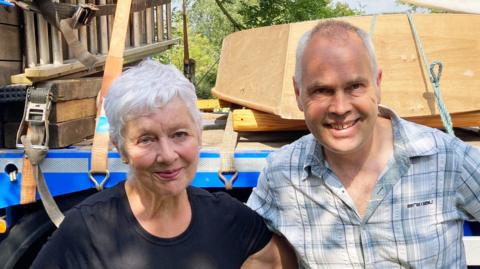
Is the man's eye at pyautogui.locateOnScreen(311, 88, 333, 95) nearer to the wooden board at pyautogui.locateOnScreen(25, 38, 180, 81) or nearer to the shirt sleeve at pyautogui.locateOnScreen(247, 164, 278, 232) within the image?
the shirt sleeve at pyautogui.locateOnScreen(247, 164, 278, 232)

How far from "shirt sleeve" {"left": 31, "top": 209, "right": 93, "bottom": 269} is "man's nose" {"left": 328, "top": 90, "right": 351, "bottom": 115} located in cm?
82

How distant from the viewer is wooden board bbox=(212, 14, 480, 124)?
2543 millimetres

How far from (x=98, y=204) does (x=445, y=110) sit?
1495 mm

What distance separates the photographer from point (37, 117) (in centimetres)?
246

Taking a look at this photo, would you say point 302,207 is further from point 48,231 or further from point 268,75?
point 48,231

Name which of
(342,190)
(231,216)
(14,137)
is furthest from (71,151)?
(342,190)

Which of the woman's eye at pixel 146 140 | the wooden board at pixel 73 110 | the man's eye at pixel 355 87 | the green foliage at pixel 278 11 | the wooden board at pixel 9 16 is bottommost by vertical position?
the woman's eye at pixel 146 140

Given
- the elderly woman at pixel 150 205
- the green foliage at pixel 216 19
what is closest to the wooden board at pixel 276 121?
the elderly woman at pixel 150 205

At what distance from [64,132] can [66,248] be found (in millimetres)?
1057

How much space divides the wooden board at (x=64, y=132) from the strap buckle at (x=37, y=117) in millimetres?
75

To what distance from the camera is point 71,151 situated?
249 cm

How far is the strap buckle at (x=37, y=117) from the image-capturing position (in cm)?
244

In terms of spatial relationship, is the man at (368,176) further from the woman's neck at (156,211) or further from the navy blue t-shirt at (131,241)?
the woman's neck at (156,211)

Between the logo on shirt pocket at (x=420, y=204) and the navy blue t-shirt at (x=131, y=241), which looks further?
the logo on shirt pocket at (x=420, y=204)
